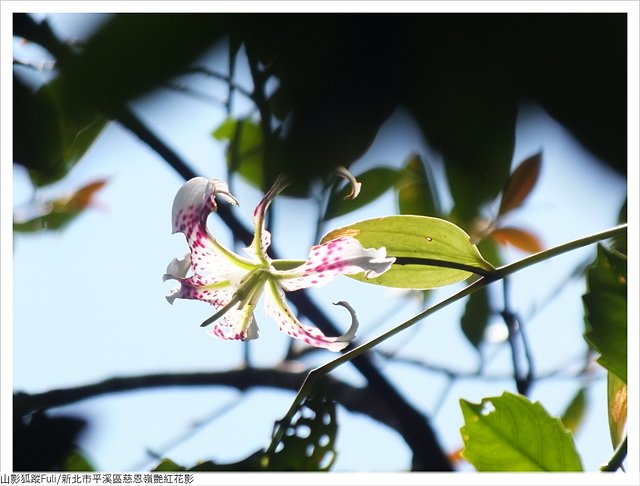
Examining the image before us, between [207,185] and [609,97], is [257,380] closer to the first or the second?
[207,185]

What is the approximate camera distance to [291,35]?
57 centimetres

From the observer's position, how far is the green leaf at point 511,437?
420 millimetres

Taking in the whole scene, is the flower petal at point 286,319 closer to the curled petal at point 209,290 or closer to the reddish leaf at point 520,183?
the curled petal at point 209,290

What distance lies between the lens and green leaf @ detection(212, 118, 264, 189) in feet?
2.11

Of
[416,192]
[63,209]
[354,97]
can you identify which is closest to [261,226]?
[354,97]

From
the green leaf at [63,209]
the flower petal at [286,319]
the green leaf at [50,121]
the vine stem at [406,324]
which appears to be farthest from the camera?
the green leaf at [63,209]

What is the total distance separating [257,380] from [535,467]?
305 millimetres

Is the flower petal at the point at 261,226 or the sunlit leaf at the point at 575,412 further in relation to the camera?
the sunlit leaf at the point at 575,412

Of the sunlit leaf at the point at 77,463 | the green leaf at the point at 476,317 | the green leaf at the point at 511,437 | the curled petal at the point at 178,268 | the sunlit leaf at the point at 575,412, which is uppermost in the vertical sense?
the curled petal at the point at 178,268

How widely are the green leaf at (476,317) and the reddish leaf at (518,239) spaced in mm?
57

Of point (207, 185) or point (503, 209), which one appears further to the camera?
point (503, 209)

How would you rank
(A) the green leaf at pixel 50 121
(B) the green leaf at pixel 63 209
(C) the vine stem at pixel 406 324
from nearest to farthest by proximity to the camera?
(C) the vine stem at pixel 406 324 < (A) the green leaf at pixel 50 121 < (B) the green leaf at pixel 63 209

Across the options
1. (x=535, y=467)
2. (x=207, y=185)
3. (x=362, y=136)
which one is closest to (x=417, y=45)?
(x=362, y=136)

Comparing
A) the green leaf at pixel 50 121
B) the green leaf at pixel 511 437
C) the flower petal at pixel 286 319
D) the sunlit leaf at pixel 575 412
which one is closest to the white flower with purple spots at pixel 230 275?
the flower petal at pixel 286 319
